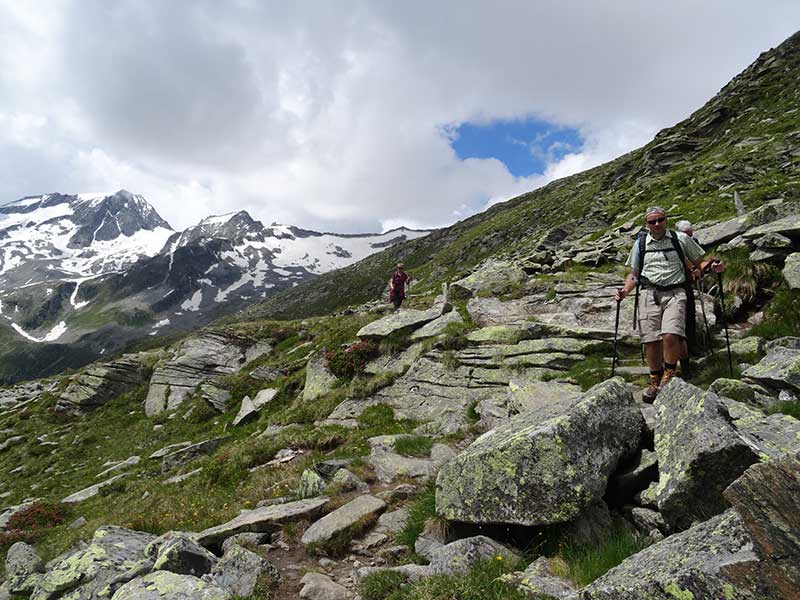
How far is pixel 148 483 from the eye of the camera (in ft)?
58.8

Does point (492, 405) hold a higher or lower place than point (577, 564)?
higher

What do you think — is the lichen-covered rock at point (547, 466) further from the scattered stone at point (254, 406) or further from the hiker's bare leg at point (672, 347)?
the scattered stone at point (254, 406)

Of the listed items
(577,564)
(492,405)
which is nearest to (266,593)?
(577,564)

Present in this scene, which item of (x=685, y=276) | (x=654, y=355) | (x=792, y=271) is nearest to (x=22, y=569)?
(x=654, y=355)

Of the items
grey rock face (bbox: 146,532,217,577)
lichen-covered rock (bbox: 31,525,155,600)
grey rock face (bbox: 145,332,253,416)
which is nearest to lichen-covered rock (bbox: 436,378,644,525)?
grey rock face (bbox: 146,532,217,577)

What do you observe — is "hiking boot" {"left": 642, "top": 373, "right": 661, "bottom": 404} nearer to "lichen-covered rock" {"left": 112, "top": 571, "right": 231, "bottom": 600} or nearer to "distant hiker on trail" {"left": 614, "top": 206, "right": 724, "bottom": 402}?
"distant hiker on trail" {"left": 614, "top": 206, "right": 724, "bottom": 402}

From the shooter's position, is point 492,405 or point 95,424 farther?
point 95,424

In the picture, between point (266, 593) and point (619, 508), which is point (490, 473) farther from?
point (266, 593)

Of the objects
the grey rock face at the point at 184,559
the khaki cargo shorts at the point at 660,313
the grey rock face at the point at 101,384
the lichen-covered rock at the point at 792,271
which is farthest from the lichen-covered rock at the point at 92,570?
the grey rock face at the point at 101,384

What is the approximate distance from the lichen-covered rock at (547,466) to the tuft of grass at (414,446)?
433cm

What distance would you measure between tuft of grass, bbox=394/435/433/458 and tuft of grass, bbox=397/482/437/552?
11.1ft

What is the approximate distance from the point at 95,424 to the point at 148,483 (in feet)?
57.6

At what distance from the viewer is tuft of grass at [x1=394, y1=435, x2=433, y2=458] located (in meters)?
11.1

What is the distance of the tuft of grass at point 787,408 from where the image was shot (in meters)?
6.24
